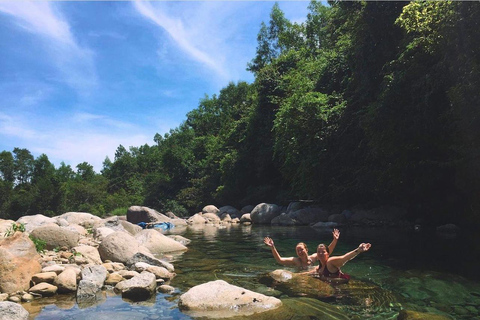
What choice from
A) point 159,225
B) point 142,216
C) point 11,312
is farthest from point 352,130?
point 11,312

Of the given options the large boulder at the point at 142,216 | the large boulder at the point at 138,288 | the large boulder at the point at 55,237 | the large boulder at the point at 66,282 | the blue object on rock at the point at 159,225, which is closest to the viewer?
the large boulder at the point at 138,288

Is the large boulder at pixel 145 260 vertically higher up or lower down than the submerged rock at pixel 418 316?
higher up

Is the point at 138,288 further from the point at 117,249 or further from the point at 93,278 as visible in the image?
the point at 117,249

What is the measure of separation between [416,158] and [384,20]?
572 cm

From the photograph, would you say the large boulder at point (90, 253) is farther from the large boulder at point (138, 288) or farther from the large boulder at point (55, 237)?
the large boulder at point (138, 288)

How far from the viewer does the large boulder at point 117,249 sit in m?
8.66

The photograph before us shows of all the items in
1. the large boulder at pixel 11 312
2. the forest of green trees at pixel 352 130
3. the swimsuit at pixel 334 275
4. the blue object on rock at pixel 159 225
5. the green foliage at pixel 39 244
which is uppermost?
the forest of green trees at pixel 352 130

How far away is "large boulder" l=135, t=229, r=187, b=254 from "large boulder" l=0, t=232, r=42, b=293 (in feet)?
16.9

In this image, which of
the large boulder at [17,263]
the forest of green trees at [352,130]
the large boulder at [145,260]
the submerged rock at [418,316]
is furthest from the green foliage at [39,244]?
the forest of green trees at [352,130]

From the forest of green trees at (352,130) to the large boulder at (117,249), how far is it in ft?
29.0

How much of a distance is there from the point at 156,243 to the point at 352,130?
12.0 metres

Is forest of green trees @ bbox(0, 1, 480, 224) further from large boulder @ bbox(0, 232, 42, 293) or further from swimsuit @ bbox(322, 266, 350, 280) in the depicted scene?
large boulder @ bbox(0, 232, 42, 293)

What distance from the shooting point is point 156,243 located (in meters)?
12.0

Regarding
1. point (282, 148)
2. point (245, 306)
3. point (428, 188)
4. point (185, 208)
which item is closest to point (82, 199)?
point (185, 208)
